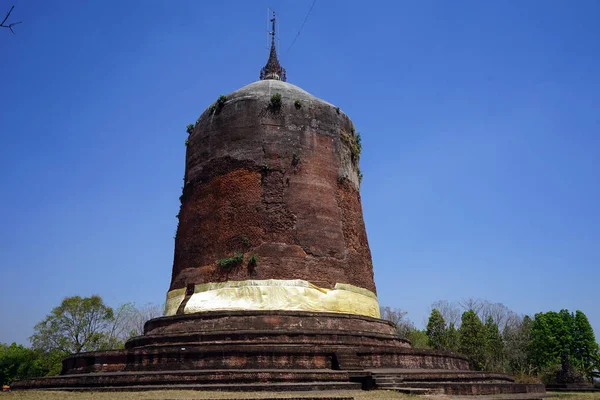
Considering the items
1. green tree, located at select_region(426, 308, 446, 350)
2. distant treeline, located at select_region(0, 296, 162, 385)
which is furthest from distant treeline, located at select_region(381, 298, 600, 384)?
distant treeline, located at select_region(0, 296, 162, 385)

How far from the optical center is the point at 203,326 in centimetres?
1235

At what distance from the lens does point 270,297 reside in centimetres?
1288

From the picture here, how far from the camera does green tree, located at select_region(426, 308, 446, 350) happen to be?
3469 cm

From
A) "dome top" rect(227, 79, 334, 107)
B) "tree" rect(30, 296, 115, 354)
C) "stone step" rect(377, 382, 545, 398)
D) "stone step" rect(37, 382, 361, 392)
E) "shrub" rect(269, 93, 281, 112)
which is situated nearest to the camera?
"stone step" rect(37, 382, 361, 392)

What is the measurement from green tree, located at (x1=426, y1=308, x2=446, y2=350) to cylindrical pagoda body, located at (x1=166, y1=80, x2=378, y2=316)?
21.7 meters

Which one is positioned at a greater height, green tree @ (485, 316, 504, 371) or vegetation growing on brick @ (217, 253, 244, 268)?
vegetation growing on brick @ (217, 253, 244, 268)

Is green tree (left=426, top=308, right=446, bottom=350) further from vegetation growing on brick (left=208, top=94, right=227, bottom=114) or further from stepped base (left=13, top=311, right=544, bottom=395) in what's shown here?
vegetation growing on brick (left=208, top=94, right=227, bottom=114)

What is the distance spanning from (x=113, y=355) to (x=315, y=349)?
15.3 feet


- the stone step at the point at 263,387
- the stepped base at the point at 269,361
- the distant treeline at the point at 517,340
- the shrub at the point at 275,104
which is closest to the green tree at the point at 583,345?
the distant treeline at the point at 517,340

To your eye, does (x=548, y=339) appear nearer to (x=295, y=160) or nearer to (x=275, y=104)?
(x=295, y=160)

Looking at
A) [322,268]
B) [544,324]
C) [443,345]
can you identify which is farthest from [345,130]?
[544,324]

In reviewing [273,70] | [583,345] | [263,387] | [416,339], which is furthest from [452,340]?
[263,387]

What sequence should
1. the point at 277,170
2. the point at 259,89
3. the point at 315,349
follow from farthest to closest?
the point at 259,89 → the point at 277,170 → the point at 315,349

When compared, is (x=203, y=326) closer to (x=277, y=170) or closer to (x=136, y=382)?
(x=136, y=382)
